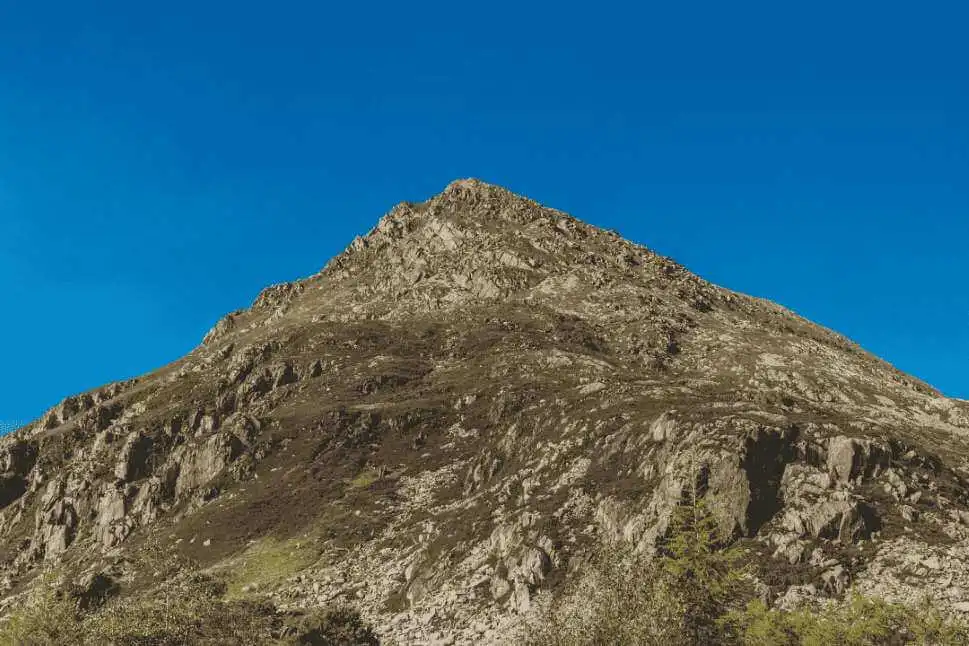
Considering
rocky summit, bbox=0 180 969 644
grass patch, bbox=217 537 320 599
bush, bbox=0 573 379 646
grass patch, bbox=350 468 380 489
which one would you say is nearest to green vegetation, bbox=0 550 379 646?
bush, bbox=0 573 379 646

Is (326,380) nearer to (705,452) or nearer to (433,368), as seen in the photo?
(433,368)

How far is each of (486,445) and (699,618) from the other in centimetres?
5777

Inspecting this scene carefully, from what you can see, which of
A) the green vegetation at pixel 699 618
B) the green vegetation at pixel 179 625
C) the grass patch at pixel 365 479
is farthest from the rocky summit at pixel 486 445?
the green vegetation at pixel 699 618

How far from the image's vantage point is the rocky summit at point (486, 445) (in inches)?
2569

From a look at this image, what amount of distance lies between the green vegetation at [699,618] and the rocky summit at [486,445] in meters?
8.59

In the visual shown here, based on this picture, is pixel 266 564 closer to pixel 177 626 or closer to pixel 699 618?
→ pixel 177 626

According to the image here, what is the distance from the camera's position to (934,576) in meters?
55.8

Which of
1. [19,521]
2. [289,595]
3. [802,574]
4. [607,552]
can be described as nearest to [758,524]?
[802,574]

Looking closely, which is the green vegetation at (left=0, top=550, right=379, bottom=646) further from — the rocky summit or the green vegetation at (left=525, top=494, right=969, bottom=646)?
the green vegetation at (left=525, top=494, right=969, bottom=646)

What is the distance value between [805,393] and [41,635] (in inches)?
3879

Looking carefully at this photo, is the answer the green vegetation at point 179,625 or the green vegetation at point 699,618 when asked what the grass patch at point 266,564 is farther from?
Answer: the green vegetation at point 699,618

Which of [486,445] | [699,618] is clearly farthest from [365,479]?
[699,618]

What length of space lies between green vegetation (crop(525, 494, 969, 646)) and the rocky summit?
8.59 m

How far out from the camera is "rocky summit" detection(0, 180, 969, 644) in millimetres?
65250
